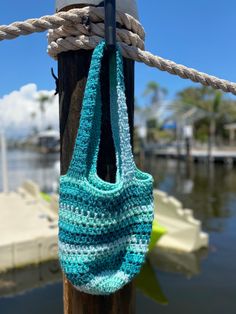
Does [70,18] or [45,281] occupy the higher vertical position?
[70,18]

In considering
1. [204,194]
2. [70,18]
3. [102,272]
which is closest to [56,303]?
[102,272]

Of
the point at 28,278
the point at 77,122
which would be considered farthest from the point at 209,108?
the point at 77,122

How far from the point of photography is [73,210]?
101 cm

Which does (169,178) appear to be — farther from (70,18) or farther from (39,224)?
(70,18)

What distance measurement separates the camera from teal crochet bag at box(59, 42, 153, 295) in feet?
3.26

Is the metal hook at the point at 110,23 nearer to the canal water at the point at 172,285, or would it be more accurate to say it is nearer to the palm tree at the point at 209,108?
the canal water at the point at 172,285

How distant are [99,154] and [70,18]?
1.50ft

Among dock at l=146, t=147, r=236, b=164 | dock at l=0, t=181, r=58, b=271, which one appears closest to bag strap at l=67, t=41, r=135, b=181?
dock at l=0, t=181, r=58, b=271

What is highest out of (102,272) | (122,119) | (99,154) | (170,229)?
(122,119)


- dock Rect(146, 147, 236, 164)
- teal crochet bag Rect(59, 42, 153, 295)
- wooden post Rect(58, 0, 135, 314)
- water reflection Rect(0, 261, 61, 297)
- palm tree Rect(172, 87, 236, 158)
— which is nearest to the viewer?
teal crochet bag Rect(59, 42, 153, 295)

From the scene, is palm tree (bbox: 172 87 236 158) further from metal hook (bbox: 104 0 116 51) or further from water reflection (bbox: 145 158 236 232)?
metal hook (bbox: 104 0 116 51)

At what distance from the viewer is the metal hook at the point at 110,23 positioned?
1.01 metres

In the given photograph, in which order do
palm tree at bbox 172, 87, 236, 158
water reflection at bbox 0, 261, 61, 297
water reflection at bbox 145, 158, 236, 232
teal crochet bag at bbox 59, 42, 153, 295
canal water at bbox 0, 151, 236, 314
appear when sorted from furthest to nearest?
palm tree at bbox 172, 87, 236, 158 → water reflection at bbox 145, 158, 236, 232 → water reflection at bbox 0, 261, 61, 297 → canal water at bbox 0, 151, 236, 314 → teal crochet bag at bbox 59, 42, 153, 295

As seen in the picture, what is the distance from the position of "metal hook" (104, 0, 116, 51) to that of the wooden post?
7 cm
